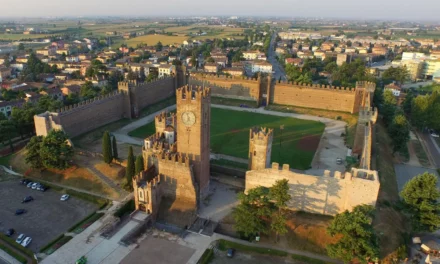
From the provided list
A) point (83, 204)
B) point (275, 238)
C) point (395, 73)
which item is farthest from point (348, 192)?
point (395, 73)

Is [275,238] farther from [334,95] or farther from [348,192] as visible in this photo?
[334,95]

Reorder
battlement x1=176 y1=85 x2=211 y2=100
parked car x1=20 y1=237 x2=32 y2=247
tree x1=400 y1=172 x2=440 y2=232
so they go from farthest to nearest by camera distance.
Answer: battlement x1=176 y1=85 x2=211 y2=100 < parked car x1=20 y1=237 x2=32 y2=247 < tree x1=400 y1=172 x2=440 y2=232

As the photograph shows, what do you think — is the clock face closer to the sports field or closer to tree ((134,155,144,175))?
tree ((134,155,144,175))

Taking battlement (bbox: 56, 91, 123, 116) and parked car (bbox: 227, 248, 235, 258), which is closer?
parked car (bbox: 227, 248, 235, 258)

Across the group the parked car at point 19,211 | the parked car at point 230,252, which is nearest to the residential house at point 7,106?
the parked car at point 19,211

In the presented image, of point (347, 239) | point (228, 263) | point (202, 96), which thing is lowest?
point (228, 263)

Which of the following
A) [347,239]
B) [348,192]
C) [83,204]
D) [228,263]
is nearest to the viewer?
[347,239]

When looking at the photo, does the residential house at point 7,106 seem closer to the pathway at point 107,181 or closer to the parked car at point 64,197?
the pathway at point 107,181

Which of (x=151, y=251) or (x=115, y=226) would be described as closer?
(x=151, y=251)

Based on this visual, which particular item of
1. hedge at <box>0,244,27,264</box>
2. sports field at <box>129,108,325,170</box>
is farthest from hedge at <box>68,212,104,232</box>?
sports field at <box>129,108,325,170</box>
